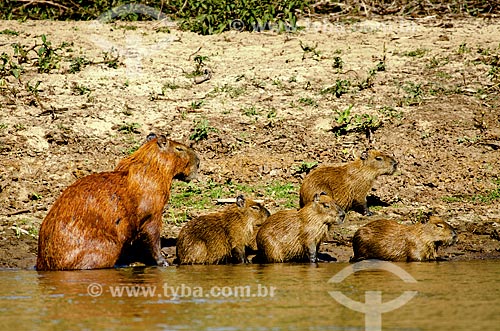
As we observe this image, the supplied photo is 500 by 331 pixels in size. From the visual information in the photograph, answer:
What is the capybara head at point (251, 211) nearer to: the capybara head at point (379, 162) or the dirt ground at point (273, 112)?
the dirt ground at point (273, 112)

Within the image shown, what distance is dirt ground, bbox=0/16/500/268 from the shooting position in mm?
10711

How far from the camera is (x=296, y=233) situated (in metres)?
9.66

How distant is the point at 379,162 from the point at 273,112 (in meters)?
1.74

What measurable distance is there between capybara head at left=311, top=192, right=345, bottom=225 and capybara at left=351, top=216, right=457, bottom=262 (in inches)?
11.8

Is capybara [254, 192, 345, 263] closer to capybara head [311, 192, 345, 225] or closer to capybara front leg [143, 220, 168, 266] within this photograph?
capybara head [311, 192, 345, 225]

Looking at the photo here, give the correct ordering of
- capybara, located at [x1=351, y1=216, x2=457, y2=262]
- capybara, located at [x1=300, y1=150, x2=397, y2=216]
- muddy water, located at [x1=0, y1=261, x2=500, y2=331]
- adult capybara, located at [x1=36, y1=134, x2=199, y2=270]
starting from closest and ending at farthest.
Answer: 1. muddy water, located at [x1=0, y1=261, x2=500, y2=331]
2. adult capybara, located at [x1=36, y1=134, x2=199, y2=270]
3. capybara, located at [x1=351, y1=216, x2=457, y2=262]
4. capybara, located at [x1=300, y1=150, x2=397, y2=216]

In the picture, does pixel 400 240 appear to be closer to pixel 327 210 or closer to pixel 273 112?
pixel 327 210

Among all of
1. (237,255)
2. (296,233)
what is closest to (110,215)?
(237,255)

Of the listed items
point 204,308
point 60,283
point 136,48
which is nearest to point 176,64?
point 136,48

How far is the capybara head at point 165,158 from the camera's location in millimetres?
9266

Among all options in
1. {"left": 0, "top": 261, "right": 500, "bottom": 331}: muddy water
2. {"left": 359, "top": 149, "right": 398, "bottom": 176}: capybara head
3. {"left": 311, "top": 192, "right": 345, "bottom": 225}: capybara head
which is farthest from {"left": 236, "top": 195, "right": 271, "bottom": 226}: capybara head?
{"left": 359, "top": 149, "right": 398, "bottom": 176}: capybara head

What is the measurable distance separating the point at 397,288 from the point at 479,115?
4884 millimetres

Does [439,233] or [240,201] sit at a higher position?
[240,201]

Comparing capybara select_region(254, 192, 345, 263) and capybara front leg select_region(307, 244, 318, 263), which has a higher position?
capybara select_region(254, 192, 345, 263)
